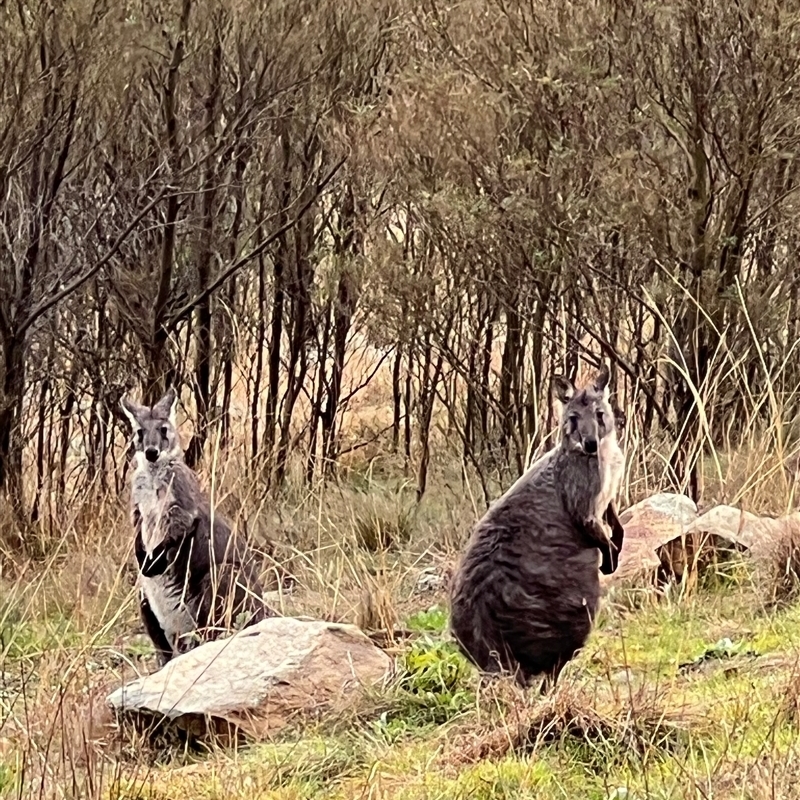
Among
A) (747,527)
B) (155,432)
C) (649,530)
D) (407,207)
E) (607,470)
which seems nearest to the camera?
(607,470)

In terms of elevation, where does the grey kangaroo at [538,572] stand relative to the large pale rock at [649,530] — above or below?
above

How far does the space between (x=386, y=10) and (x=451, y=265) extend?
220cm

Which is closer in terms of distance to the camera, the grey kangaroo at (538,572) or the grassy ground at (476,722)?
the grassy ground at (476,722)

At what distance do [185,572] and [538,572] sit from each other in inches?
79.4

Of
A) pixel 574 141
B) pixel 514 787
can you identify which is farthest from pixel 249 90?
pixel 514 787

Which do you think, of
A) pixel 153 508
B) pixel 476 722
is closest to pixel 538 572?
pixel 476 722

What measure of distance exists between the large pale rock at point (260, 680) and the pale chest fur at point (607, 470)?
3.85ft

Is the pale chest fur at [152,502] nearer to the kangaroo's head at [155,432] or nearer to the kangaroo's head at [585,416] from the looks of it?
the kangaroo's head at [155,432]

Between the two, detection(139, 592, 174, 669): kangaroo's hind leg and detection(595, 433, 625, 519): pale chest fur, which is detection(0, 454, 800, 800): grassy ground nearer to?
detection(139, 592, 174, 669): kangaroo's hind leg

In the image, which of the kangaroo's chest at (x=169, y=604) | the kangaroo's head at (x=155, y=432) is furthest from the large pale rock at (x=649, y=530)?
the kangaroo's head at (x=155, y=432)

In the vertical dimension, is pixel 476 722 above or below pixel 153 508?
below

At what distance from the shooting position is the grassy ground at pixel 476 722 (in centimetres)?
429

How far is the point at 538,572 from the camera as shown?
202 inches

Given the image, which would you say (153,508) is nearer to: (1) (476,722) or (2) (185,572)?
(2) (185,572)
